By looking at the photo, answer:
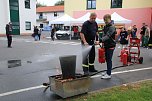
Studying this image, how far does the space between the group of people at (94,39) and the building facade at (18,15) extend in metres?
29.5

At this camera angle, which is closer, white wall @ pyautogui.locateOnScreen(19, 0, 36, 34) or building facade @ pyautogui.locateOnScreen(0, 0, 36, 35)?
building facade @ pyautogui.locateOnScreen(0, 0, 36, 35)

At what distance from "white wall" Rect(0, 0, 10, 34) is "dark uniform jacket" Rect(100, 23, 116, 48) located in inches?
1195

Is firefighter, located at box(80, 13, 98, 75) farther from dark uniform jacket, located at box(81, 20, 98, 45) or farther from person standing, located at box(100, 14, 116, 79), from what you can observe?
person standing, located at box(100, 14, 116, 79)

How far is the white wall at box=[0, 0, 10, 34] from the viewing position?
3597cm

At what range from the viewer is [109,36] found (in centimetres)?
767

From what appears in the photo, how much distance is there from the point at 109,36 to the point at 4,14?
31312 mm

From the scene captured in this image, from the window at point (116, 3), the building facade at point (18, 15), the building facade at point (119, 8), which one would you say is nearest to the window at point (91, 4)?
the building facade at point (119, 8)

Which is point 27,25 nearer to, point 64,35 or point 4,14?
point 4,14

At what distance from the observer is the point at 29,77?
8211 mm

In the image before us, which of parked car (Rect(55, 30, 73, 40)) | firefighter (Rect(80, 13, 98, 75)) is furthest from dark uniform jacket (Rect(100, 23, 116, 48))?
parked car (Rect(55, 30, 73, 40))

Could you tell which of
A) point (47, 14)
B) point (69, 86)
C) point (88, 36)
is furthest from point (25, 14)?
point (47, 14)

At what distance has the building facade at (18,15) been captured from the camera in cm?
3642

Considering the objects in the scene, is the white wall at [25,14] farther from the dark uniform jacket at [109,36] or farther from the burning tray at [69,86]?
the burning tray at [69,86]

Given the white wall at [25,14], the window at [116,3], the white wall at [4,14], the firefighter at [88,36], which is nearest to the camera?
the firefighter at [88,36]
